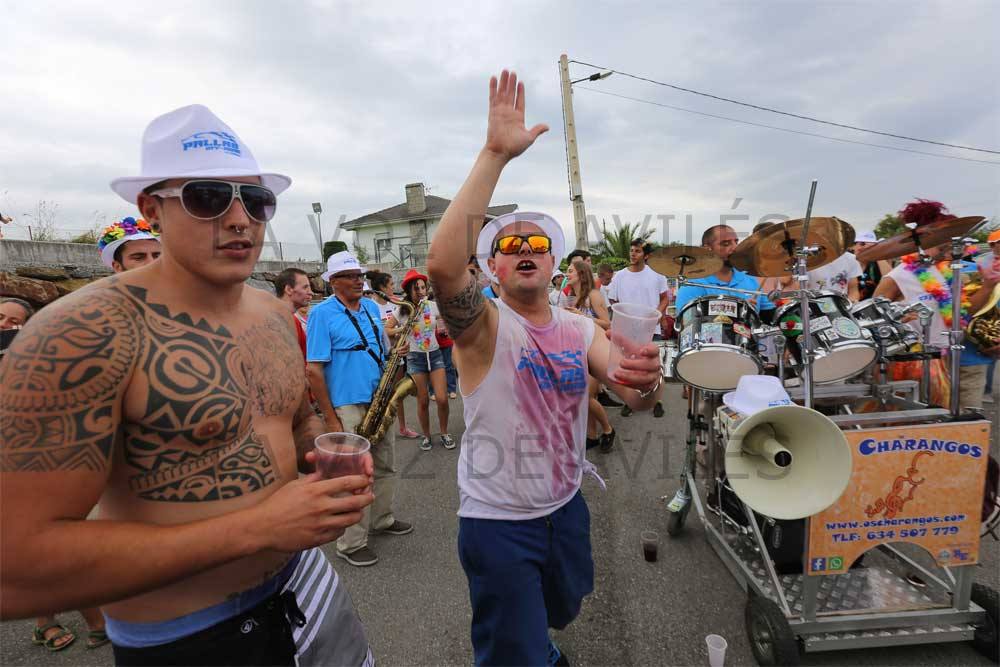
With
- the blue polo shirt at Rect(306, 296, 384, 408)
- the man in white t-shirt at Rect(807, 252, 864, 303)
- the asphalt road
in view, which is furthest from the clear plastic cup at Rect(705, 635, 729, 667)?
the man in white t-shirt at Rect(807, 252, 864, 303)

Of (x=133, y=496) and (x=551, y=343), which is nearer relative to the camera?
(x=133, y=496)

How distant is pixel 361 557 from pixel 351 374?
4.65 ft

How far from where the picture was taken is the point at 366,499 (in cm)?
134

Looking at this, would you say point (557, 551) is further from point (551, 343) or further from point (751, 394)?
point (751, 394)

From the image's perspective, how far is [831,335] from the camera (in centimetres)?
293

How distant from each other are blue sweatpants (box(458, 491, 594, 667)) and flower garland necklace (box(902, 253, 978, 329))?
4.34 m

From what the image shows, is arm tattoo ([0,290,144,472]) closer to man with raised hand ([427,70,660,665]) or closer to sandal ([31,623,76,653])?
man with raised hand ([427,70,660,665])

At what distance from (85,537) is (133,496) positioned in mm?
218

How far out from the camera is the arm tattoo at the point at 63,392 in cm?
99

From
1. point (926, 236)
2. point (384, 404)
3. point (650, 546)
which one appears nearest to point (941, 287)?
point (926, 236)

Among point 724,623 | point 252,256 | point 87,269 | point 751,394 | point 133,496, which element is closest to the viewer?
point 133,496

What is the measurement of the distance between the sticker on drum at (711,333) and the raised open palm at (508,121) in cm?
195

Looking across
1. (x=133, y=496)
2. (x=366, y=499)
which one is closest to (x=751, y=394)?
(x=366, y=499)

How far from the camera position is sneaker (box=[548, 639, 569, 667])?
7.68 ft
